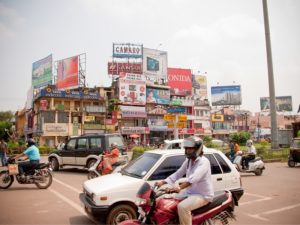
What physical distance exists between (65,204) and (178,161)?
3656mm

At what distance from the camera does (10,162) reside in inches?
398

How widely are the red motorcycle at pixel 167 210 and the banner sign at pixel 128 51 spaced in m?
54.5

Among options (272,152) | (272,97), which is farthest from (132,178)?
(272,97)

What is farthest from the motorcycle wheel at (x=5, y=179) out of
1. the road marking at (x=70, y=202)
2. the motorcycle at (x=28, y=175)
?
the road marking at (x=70, y=202)

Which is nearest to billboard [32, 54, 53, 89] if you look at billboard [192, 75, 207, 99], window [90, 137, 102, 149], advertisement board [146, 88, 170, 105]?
advertisement board [146, 88, 170, 105]

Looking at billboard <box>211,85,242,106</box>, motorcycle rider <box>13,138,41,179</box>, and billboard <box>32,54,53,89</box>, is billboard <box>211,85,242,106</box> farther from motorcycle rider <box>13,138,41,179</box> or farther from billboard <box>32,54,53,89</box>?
motorcycle rider <box>13,138,41,179</box>

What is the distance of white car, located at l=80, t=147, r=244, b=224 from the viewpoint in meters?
5.34

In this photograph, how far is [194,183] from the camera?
3.91 meters

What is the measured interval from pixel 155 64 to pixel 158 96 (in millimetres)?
6723

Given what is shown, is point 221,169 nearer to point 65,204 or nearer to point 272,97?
point 65,204

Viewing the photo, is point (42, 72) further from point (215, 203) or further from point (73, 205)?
point (215, 203)

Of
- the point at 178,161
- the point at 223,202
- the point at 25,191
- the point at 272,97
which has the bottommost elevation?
the point at 25,191

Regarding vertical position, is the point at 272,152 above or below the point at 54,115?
below

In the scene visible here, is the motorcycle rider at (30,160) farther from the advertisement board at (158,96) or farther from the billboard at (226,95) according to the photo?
the billboard at (226,95)
